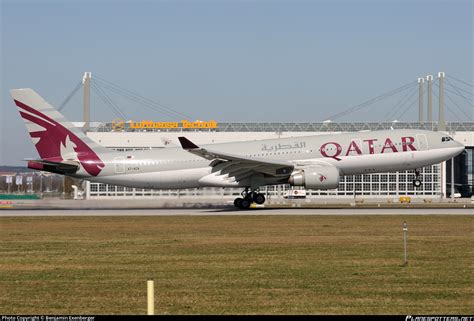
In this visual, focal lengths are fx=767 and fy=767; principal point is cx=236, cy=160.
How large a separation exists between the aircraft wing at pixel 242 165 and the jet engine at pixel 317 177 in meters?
1.04

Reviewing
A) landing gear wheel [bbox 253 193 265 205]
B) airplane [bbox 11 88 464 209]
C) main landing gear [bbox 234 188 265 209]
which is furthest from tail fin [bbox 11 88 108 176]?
landing gear wheel [bbox 253 193 265 205]

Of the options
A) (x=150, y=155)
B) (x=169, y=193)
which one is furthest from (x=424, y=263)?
(x=169, y=193)

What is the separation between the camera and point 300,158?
55656mm

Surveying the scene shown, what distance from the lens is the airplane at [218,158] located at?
54906 millimetres

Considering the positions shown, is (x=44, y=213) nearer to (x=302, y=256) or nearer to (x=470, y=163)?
(x=302, y=256)

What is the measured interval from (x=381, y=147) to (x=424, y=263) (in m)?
30.9

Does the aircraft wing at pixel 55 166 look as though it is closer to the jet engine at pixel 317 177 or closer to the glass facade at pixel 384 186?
the jet engine at pixel 317 177

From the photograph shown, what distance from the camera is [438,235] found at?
3419cm

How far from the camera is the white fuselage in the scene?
5500 cm

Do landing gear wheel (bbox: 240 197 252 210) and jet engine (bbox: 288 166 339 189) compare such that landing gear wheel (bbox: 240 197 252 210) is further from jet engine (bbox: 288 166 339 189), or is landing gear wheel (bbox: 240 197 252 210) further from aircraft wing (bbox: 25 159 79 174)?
aircraft wing (bbox: 25 159 79 174)

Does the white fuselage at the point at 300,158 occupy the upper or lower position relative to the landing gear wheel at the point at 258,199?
upper

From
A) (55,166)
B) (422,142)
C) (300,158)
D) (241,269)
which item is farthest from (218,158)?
(241,269)

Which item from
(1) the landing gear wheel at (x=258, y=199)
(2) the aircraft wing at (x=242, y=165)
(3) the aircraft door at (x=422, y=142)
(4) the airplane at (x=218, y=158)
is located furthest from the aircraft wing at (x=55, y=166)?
(3) the aircraft door at (x=422, y=142)

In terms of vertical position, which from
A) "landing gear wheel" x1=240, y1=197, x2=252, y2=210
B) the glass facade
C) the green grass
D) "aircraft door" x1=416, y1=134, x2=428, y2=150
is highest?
"aircraft door" x1=416, y1=134, x2=428, y2=150
